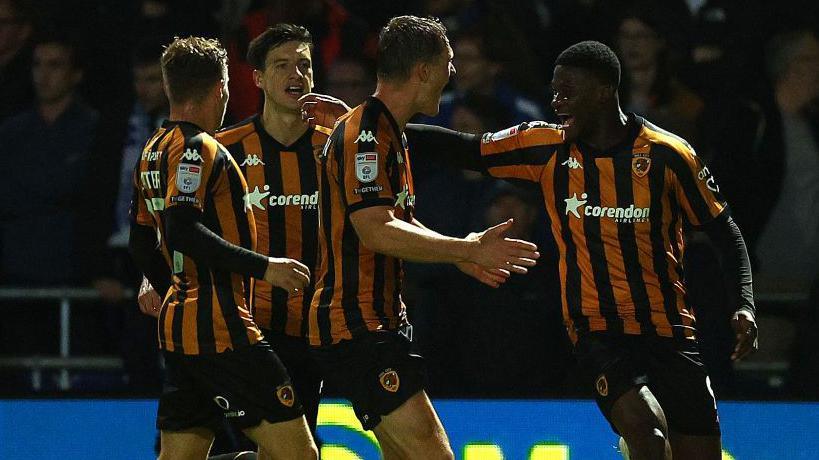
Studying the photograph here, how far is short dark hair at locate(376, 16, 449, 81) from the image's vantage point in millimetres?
5023

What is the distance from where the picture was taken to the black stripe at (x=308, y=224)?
5762mm

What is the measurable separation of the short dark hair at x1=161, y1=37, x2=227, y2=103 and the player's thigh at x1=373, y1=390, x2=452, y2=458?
118 cm

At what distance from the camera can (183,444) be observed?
16.8ft

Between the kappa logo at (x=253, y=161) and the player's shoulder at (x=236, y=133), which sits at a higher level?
the player's shoulder at (x=236, y=133)

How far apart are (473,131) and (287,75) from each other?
5.39 ft

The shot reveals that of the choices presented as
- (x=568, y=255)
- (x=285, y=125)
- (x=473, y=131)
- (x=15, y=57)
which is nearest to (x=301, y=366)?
(x=285, y=125)

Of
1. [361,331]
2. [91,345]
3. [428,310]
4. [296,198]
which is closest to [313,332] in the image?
[361,331]

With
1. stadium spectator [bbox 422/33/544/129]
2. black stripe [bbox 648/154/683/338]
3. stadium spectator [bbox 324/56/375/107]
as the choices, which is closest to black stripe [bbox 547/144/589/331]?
black stripe [bbox 648/154/683/338]

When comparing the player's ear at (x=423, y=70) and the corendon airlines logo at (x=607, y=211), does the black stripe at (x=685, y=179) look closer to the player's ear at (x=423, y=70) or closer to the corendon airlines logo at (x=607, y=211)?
the corendon airlines logo at (x=607, y=211)

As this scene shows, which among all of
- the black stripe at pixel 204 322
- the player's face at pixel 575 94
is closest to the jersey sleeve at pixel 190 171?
the black stripe at pixel 204 322

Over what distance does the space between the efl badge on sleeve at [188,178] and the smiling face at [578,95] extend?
4.40ft

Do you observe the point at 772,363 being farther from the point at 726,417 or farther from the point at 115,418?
the point at 115,418

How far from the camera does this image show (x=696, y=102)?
7559 millimetres

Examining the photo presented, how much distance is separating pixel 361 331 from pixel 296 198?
3.21 feet
